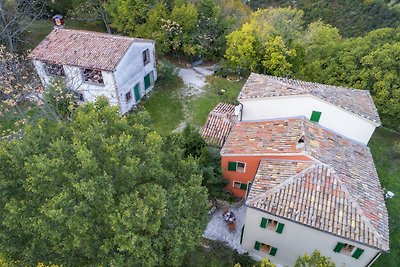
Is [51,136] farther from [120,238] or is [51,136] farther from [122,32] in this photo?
[122,32]

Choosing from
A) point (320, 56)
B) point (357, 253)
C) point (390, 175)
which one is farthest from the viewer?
point (320, 56)

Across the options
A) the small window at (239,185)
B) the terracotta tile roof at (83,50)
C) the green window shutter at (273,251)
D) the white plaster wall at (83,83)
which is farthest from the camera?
the white plaster wall at (83,83)

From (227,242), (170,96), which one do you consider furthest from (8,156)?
(170,96)

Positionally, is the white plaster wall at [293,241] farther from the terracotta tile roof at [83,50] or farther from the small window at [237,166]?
the terracotta tile roof at [83,50]

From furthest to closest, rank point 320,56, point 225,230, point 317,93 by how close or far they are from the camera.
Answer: point 320,56 → point 225,230 → point 317,93

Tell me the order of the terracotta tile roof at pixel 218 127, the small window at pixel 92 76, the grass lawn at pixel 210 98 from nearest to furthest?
the terracotta tile roof at pixel 218 127 < the small window at pixel 92 76 < the grass lawn at pixel 210 98

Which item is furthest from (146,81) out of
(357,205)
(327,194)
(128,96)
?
(357,205)

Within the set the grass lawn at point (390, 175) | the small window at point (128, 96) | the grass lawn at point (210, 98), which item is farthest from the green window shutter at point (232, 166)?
the small window at point (128, 96)

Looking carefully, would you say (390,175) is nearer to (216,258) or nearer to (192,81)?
(216,258)
